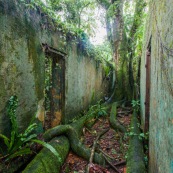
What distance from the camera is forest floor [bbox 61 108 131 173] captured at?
136 inches

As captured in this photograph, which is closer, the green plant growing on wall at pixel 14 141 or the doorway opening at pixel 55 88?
the green plant growing on wall at pixel 14 141

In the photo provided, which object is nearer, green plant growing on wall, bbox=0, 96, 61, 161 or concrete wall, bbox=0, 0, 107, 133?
green plant growing on wall, bbox=0, 96, 61, 161

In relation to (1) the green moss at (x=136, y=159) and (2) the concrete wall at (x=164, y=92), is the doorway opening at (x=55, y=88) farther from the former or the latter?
(2) the concrete wall at (x=164, y=92)

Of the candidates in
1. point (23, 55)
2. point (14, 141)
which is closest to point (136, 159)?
point (14, 141)

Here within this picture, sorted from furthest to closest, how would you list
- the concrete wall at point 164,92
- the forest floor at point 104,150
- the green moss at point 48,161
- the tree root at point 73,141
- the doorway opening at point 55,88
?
the doorway opening at point 55,88 → the tree root at point 73,141 → the forest floor at point 104,150 → the green moss at point 48,161 → the concrete wall at point 164,92

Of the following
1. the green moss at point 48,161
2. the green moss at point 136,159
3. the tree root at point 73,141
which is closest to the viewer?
the green moss at point 48,161

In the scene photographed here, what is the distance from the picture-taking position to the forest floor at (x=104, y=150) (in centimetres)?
345

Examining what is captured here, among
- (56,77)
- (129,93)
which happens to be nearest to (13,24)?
(56,77)

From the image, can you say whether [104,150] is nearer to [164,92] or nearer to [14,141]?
[14,141]

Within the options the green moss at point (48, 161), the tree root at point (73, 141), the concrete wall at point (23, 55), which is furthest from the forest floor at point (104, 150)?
the concrete wall at point (23, 55)

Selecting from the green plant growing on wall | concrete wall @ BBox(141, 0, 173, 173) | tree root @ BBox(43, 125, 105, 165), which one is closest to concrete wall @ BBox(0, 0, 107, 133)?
the green plant growing on wall

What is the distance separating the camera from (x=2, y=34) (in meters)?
2.81

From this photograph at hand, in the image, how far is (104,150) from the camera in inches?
177

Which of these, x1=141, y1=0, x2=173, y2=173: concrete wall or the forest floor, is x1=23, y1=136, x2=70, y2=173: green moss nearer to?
the forest floor
